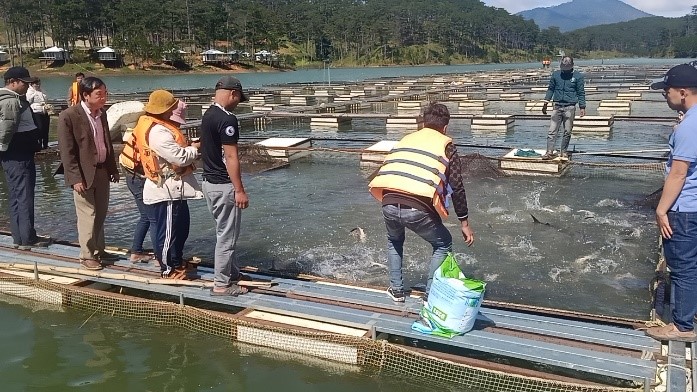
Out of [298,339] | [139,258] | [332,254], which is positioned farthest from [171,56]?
[298,339]

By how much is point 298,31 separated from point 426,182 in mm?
103546

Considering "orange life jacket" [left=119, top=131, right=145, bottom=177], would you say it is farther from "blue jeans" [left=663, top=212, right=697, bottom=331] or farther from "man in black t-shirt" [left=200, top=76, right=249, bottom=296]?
"blue jeans" [left=663, top=212, right=697, bottom=331]

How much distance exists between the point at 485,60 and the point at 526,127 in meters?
123

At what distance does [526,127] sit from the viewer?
1841 cm

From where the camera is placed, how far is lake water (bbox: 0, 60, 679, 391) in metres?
3.92

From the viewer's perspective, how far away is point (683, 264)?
3547 millimetres

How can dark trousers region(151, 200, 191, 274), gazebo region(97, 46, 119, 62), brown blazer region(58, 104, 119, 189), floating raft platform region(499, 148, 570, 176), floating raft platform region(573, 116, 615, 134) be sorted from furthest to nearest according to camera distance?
gazebo region(97, 46, 119, 62)
floating raft platform region(573, 116, 615, 134)
floating raft platform region(499, 148, 570, 176)
brown blazer region(58, 104, 119, 189)
dark trousers region(151, 200, 191, 274)

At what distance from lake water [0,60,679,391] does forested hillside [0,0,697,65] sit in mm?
63995

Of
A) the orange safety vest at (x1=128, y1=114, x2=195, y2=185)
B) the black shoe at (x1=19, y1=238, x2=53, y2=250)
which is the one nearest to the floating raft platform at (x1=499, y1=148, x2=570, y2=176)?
the orange safety vest at (x1=128, y1=114, x2=195, y2=185)

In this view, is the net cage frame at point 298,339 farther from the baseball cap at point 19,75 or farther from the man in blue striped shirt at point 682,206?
the baseball cap at point 19,75

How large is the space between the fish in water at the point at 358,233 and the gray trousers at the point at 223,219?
2.70 m

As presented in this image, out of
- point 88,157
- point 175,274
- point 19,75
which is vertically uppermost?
point 19,75

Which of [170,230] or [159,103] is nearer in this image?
[159,103]

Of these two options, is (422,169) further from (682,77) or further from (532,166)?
(532,166)
